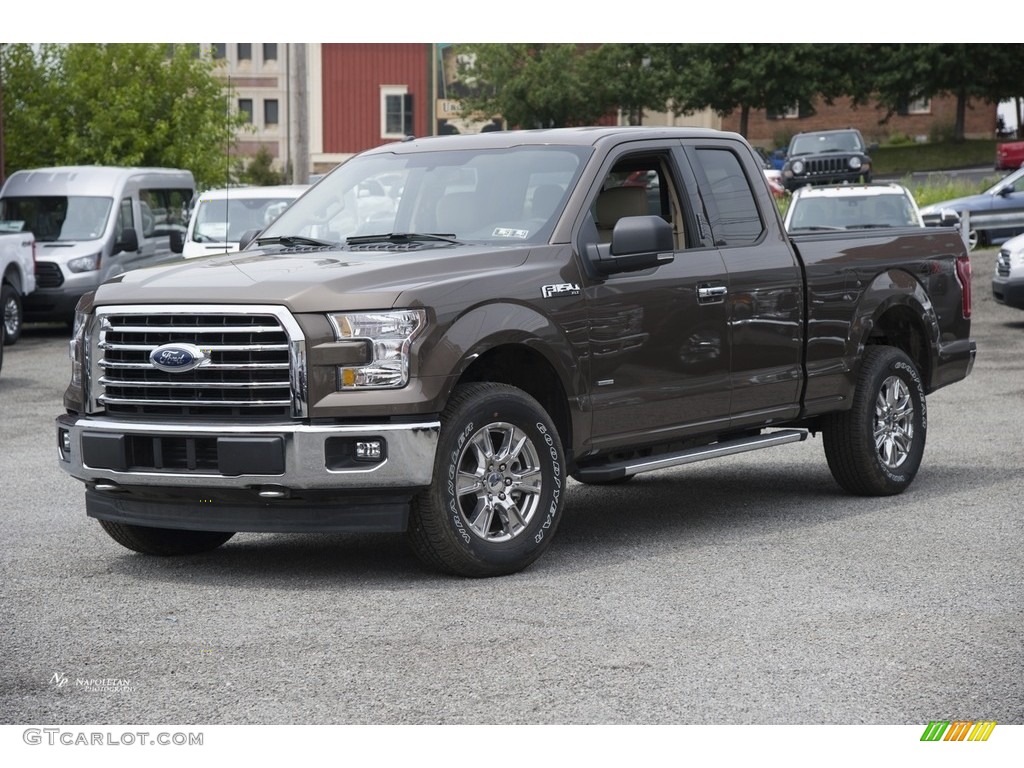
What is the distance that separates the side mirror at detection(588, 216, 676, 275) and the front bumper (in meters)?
1.33

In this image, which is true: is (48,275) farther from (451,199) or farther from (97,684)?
(97,684)

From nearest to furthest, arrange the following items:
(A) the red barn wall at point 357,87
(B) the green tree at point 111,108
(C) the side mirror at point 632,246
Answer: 1. (C) the side mirror at point 632,246
2. (B) the green tree at point 111,108
3. (A) the red barn wall at point 357,87

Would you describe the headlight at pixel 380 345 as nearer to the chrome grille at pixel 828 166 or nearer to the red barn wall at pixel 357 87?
the chrome grille at pixel 828 166

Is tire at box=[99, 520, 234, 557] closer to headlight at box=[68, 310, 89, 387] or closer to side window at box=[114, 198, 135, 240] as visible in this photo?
headlight at box=[68, 310, 89, 387]

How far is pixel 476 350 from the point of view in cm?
738

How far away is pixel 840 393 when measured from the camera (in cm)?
966

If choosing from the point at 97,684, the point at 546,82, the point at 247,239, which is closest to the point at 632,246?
the point at 247,239

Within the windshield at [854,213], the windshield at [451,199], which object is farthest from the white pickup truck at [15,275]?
the windshield at [451,199]

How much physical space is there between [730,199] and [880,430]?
1797 millimetres

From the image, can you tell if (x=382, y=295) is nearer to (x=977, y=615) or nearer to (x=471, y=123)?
(x=977, y=615)

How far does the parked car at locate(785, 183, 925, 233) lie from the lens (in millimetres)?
20688

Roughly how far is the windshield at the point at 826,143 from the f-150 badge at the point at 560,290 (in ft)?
109

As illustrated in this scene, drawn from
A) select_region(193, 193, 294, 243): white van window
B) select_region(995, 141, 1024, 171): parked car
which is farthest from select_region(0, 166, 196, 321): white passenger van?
select_region(995, 141, 1024, 171): parked car
